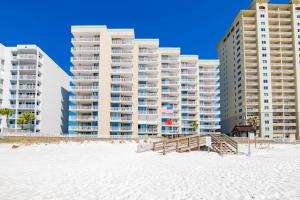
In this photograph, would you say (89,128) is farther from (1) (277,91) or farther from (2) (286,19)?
(2) (286,19)

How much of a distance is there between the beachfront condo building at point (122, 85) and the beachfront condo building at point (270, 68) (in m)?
22.6

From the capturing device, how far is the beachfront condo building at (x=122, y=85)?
66.4 meters

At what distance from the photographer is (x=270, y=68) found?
87688mm

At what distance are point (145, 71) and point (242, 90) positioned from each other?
37599 mm

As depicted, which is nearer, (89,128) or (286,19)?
(89,128)

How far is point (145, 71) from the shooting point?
72.2 metres

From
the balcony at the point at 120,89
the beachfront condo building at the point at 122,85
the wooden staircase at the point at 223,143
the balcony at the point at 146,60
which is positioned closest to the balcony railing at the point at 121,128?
the beachfront condo building at the point at 122,85

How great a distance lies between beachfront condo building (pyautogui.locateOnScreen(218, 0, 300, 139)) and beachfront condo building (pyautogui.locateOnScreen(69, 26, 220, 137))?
22.6 m

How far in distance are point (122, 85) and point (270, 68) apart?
168 ft

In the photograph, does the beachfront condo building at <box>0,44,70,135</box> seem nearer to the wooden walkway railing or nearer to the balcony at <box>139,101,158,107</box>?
the balcony at <box>139,101,158,107</box>

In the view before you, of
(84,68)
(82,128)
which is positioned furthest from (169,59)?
(82,128)

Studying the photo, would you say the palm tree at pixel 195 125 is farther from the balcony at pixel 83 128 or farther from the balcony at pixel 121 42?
the balcony at pixel 121 42

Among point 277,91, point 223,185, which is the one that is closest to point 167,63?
point 277,91

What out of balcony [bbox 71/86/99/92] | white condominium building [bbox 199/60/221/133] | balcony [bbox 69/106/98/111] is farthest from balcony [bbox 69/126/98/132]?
white condominium building [bbox 199/60/221/133]
